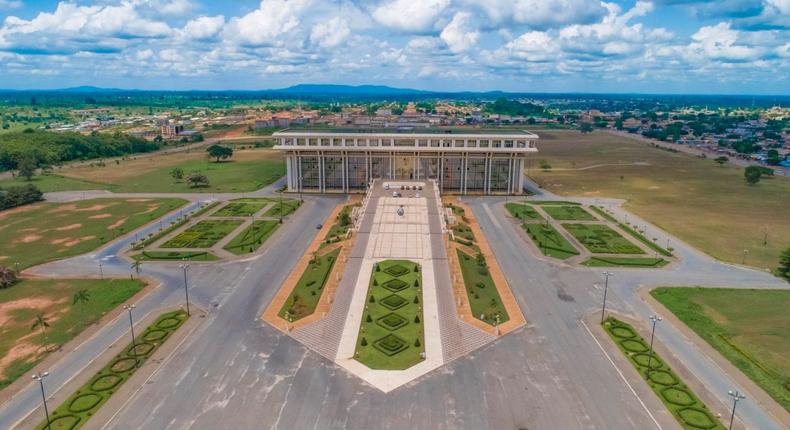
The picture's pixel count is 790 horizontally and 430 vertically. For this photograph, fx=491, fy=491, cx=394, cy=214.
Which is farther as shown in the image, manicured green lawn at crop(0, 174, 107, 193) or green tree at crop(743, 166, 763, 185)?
green tree at crop(743, 166, 763, 185)

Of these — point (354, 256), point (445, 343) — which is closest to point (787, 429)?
point (445, 343)

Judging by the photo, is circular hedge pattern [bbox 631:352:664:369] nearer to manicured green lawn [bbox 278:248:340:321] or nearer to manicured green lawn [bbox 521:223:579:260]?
manicured green lawn [bbox 521:223:579:260]

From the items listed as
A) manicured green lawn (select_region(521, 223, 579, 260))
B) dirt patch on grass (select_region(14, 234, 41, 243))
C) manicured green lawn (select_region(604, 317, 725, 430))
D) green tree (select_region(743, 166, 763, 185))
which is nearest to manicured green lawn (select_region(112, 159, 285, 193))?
dirt patch on grass (select_region(14, 234, 41, 243))

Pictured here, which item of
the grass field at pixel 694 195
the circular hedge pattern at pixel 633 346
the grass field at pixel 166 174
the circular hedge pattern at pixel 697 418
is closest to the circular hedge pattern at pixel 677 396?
the circular hedge pattern at pixel 697 418

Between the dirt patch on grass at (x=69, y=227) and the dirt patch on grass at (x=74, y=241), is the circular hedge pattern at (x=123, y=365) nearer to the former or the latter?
the dirt patch on grass at (x=74, y=241)

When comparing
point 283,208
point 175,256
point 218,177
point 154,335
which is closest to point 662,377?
point 154,335
